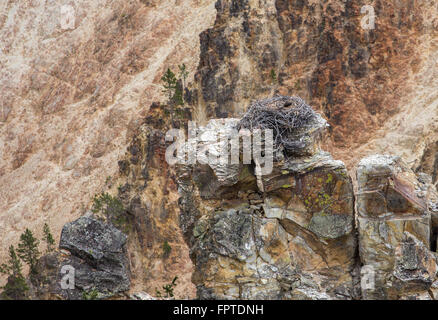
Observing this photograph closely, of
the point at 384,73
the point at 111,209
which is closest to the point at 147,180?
the point at 111,209

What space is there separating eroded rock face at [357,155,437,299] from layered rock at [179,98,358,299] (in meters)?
0.63

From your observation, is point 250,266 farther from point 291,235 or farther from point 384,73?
point 384,73

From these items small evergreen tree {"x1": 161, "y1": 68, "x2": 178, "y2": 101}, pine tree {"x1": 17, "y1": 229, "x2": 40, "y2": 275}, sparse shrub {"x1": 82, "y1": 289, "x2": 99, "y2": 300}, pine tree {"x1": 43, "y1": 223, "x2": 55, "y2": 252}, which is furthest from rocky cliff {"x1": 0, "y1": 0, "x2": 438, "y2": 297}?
sparse shrub {"x1": 82, "y1": 289, "x2": 99, "y2": 300}

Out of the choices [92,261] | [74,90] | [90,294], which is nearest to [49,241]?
[92,261]

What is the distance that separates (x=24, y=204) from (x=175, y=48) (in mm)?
28550

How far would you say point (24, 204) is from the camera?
6675 cm

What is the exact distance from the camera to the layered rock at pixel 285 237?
18484mm

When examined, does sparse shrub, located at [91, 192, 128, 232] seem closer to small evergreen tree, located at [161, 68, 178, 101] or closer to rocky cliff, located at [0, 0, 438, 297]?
rocky cliff, located at [0, 0, 438, 297]

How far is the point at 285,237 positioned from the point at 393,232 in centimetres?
383

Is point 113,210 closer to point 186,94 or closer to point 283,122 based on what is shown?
point 186,94

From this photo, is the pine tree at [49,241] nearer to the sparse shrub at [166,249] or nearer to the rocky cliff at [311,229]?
the sparse shrub at [166,249]

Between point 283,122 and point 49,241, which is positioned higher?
point 283,122

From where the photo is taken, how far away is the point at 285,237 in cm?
1900

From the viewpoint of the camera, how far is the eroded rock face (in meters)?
17.3
